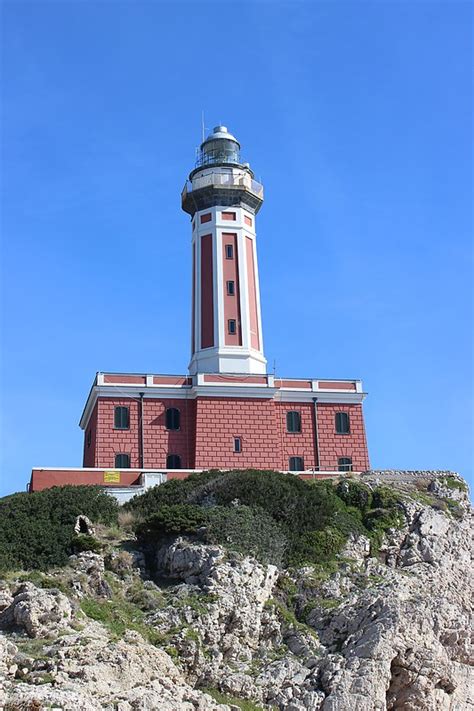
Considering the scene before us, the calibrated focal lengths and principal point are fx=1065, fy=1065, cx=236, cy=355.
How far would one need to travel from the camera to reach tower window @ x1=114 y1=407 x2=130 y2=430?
47.9 meters

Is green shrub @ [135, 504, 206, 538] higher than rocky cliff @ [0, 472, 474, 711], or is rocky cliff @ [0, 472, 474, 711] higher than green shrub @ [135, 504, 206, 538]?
green shrub @ [135, 504, 206, 538]

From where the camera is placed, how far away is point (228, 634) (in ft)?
105

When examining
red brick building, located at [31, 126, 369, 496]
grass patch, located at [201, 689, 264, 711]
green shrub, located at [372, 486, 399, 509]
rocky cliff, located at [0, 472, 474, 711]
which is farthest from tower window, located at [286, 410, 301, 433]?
grass patch, located at [201, 689, 264, 711]

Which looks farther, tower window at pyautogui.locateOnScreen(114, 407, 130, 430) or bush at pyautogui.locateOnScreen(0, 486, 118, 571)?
tower window at pyautogui.locateOnScreen(114, 407, 130, 430)

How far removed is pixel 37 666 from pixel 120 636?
3689mm

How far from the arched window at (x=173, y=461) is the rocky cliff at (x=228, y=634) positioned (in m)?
10.8

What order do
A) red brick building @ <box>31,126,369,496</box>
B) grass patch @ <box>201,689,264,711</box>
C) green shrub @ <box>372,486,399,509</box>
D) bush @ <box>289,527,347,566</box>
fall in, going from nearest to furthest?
1. grass patch @ <box>201,689,264,711</box>
2. bush @ <box>289,527,347,566</box>
3. green shrub @ <box>372,486,399,509</box>
4. red brick building @ <box>31,126,369,496</box>

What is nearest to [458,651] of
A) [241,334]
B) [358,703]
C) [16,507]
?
[358,703]

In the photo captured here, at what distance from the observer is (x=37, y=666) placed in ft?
84.6

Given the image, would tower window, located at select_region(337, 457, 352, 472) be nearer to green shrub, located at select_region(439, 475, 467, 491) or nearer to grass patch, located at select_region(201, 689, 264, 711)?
green shrub, located at select_region(439, 475, 467, 491)

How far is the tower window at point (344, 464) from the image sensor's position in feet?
161

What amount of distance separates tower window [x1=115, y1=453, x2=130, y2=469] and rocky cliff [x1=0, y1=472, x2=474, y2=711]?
10.2 meters

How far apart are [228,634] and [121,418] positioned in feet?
57.6

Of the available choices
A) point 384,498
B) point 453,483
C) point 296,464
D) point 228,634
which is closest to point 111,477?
point 296,464
